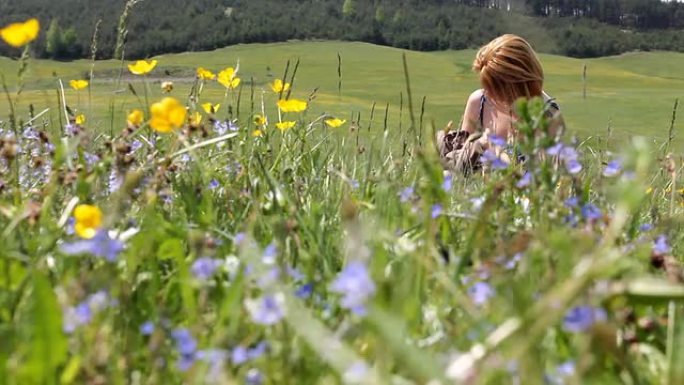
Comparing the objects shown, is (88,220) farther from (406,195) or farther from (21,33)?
(406,195)

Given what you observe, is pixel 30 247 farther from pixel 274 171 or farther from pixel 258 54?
pixel 258 54

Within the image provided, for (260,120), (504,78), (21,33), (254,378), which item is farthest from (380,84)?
(254,378)

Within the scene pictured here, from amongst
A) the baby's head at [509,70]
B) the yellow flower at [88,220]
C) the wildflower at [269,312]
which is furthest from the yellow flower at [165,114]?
the baby's head at [509,70]

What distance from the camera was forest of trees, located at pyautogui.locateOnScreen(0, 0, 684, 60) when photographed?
81.3 m

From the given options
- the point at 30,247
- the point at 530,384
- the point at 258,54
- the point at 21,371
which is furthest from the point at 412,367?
the point at 258,54

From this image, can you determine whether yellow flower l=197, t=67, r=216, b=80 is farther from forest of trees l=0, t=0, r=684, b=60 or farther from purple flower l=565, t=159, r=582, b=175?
A: forest of trees l=0, t=0, r=684, b=60

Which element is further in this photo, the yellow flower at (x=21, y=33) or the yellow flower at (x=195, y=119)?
the yellow flower at (x=195, y=119)

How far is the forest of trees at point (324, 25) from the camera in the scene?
267ft

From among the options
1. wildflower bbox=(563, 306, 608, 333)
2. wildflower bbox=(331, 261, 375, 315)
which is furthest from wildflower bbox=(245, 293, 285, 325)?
wildflower bbox=(563, 306, 608, 333)

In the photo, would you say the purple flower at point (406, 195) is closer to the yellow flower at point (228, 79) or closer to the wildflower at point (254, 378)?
the wildflower at point (254, 378)

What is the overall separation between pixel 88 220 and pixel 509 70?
360 cm

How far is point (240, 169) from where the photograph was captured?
7.40 ft

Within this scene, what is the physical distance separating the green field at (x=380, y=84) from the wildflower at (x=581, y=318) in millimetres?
667

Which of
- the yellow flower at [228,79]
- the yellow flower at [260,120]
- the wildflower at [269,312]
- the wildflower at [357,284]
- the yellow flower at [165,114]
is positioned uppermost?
the yellow flower at [165,114]
